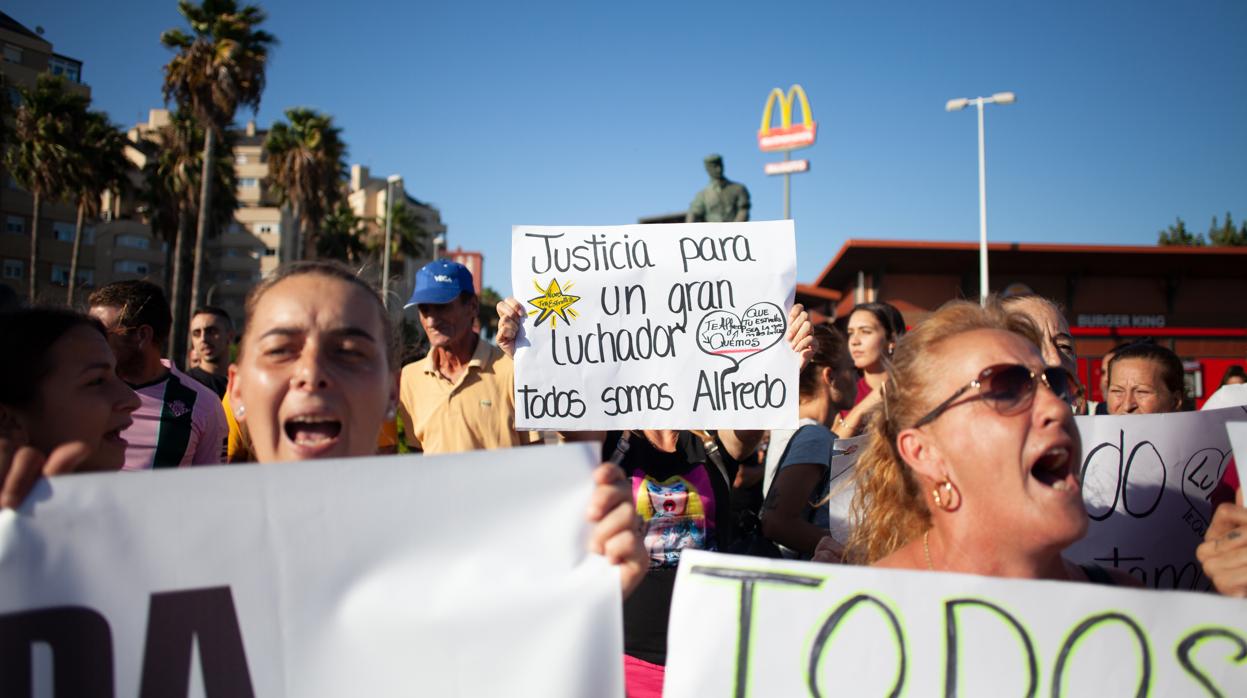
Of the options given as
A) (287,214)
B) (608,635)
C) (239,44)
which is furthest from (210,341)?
(287,214)

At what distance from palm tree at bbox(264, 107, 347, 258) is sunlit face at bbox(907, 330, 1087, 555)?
3273 cm

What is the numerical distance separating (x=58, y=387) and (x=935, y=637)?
6.76 ft

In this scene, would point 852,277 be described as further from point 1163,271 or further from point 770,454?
point 770,454

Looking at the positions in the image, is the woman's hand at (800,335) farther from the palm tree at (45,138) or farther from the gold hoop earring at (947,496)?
the palm tree at (45,138)

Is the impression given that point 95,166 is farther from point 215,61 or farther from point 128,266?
point 128,266

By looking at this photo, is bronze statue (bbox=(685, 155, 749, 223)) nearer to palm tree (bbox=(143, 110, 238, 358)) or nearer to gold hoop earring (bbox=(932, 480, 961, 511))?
gold hoop earring (bbox=(932, 480, 961, 511))

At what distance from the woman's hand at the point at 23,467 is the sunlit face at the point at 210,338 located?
4.33m

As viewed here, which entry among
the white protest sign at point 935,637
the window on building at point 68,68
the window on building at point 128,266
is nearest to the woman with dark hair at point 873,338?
the white protest sign at point 935,637

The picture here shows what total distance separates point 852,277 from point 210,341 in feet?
61.1

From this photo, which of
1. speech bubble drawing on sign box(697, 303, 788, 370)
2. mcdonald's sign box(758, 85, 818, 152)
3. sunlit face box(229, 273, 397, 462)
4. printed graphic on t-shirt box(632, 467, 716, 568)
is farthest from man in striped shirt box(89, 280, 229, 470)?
mcdonald's sign box(758, 85, 818, 152)

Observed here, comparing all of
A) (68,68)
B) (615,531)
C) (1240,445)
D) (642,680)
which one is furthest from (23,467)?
(68,68)

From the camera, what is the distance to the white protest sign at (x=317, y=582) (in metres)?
1.39

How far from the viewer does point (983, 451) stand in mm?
1845

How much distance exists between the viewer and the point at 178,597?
1.43 meters
